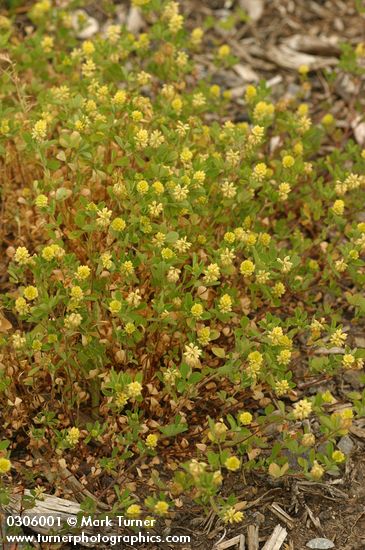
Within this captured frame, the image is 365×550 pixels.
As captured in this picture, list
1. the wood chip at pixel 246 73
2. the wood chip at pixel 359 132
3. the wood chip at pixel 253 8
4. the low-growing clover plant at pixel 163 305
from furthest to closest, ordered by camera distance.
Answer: the wood chip at pixel 253 8, the wood chip at pixel 246 73, the wood chip at pixel 359 132, the low-growing clover plant at pixel 163 305

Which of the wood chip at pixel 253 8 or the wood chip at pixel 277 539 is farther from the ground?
the wood chip at pixel 253 8

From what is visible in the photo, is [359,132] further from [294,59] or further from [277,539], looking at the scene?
[277,539]

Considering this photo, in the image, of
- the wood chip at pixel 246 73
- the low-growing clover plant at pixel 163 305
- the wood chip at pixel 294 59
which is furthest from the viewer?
the wood chip at pixel 294 59

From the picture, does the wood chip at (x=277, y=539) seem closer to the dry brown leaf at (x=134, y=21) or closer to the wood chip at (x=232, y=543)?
the wood chip at (x=232, y=543)

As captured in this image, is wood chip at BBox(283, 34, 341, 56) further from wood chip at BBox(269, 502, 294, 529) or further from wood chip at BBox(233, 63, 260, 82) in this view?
wood chip at BBox(269, 502, 294, 529)

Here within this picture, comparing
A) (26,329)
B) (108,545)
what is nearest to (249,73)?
(26,329)

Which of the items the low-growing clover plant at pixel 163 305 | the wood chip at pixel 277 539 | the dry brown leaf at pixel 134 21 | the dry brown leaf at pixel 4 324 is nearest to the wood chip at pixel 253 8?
the dry brown leaf at pixel 134 21

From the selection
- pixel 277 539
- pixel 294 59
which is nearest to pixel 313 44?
pixel 294 59

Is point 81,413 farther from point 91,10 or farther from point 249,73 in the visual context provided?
point 91,10
